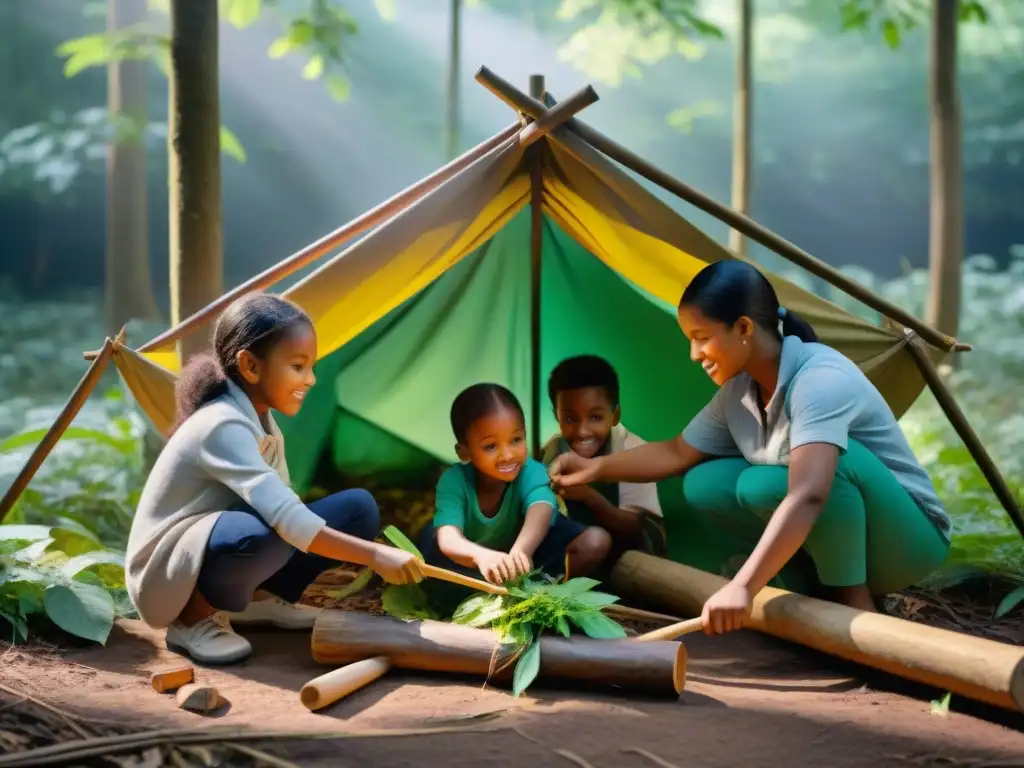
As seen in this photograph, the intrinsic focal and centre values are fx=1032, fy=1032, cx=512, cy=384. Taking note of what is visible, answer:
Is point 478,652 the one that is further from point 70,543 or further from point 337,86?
point 337,86

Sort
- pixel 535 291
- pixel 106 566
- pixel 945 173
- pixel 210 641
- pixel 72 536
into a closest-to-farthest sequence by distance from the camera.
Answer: pixel 210 641, pixel 106 566, pixel 72 536, pixel 535 291, pixel 945 173

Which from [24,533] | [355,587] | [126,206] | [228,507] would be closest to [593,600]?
[228,507]

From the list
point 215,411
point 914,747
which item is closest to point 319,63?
point 215,411

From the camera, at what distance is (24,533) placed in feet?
11.4

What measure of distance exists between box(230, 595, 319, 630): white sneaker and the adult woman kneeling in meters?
1.39

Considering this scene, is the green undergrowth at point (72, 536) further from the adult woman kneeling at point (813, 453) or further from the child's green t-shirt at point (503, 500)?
the adult woman kneeling at point (813, 453)

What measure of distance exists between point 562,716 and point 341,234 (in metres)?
1.64

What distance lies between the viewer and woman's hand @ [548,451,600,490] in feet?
11.4

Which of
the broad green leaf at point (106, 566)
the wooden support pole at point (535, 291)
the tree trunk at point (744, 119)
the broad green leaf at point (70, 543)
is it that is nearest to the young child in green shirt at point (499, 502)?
the wooden support pole at point (535, 291)

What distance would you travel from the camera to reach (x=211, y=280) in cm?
411

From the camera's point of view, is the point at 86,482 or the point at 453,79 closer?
the point at 86,482

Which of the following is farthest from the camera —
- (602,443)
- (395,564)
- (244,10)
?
(244,10)

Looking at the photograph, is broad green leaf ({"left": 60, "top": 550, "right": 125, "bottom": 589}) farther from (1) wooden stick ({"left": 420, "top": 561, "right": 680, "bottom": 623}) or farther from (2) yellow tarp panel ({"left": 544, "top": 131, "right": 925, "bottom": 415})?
(2) yellow tarp panel ({"left": 544, "top": 131, "right": 925, "bottom": 415})

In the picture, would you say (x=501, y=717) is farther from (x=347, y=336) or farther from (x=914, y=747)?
(x=347, y=336)
